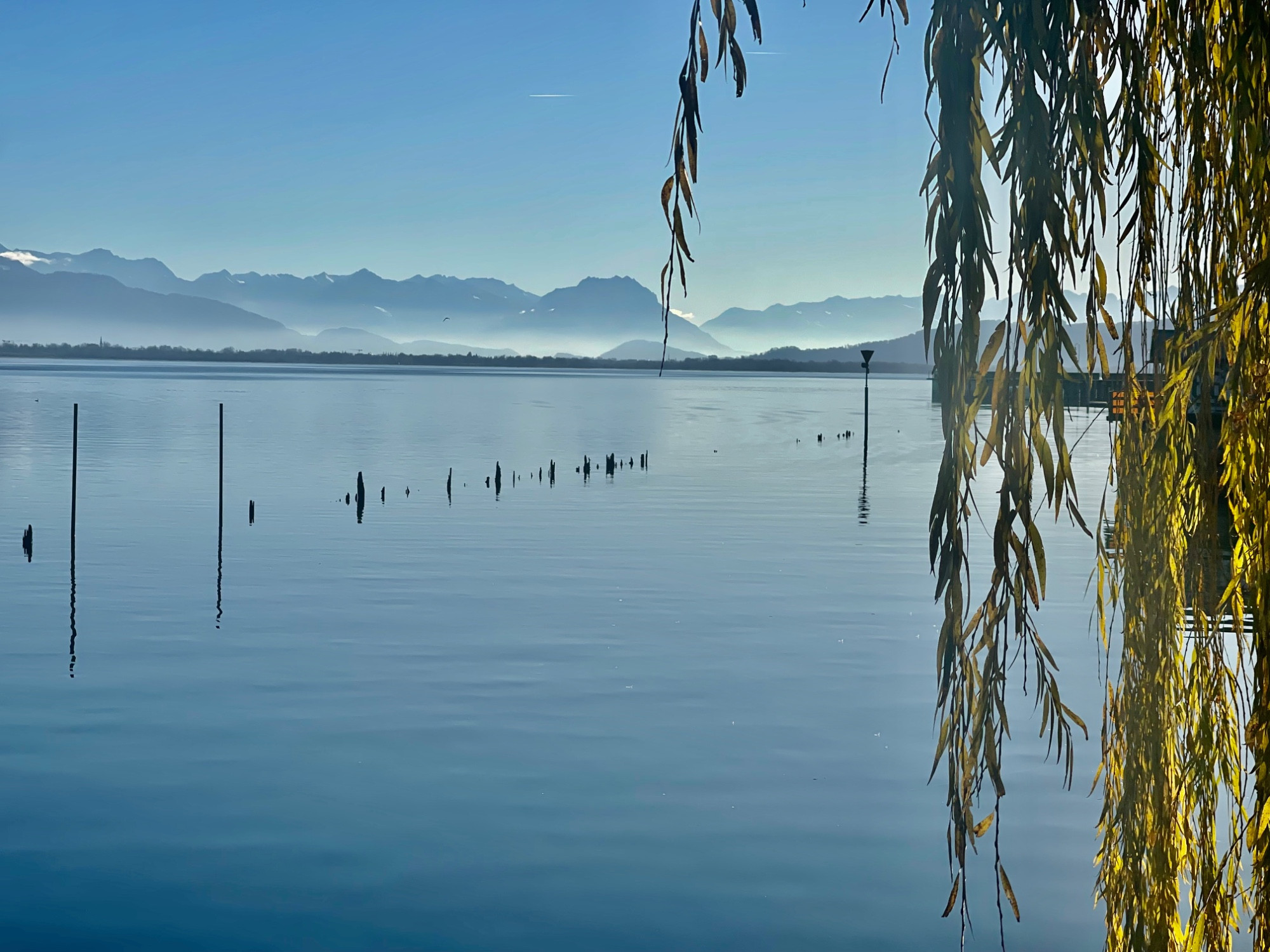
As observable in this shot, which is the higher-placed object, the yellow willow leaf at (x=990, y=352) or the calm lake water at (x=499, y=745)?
the yellow willow leaf at (x=990, y=352)

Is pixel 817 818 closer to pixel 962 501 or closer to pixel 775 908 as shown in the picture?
pixel 775 908

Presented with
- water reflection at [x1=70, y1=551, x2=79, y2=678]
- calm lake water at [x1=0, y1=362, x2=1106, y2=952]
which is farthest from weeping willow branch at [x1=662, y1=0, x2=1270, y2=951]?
water reflection at [x1=70, y1=551, x2=79, y2=678]

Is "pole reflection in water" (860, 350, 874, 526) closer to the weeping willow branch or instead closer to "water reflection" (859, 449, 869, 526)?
"water reflection" (859, 449, 869, 526)

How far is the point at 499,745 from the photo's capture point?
18.8m

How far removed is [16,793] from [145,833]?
7.66 ft

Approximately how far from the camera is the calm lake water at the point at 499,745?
44.3 ft

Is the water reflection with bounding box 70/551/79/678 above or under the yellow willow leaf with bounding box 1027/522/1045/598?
under

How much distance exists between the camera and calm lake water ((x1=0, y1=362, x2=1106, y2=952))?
1351 centimetres

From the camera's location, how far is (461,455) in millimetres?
88688

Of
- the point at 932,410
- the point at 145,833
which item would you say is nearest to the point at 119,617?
the point at 145,833

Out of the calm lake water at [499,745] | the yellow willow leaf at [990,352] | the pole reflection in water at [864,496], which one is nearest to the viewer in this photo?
the yellow willow leaf at [990,352]

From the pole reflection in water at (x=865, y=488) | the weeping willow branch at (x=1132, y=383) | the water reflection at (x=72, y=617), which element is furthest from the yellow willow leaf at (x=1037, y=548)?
the pole reflection in water at (x=865, y=488)

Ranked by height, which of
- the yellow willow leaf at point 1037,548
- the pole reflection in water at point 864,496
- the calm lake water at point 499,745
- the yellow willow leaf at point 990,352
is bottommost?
the calm lake water at point 499,745

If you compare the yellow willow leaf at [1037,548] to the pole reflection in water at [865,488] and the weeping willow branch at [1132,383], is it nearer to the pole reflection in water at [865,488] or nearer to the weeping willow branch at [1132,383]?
the weeping willow branch at [1132,383]
